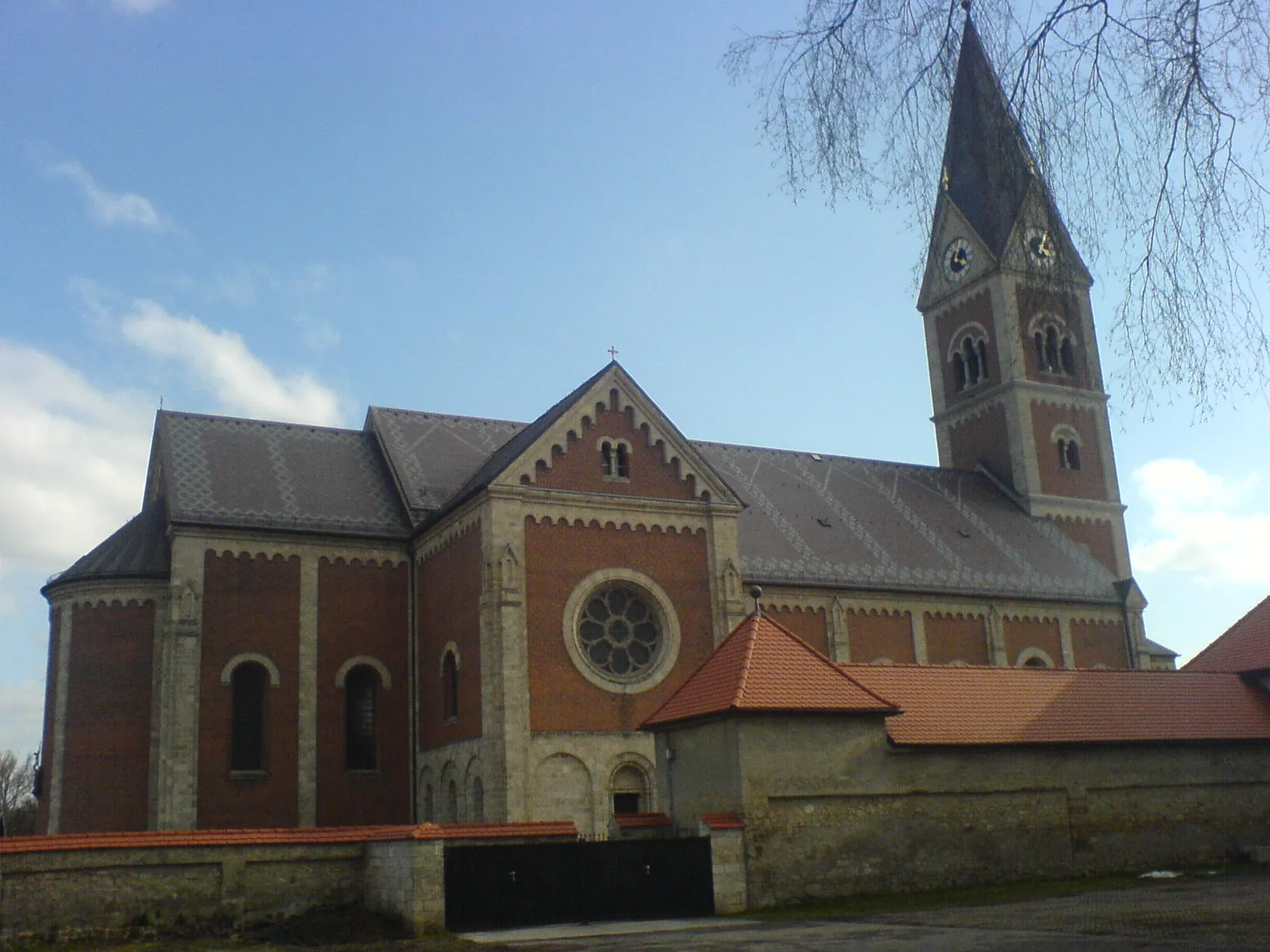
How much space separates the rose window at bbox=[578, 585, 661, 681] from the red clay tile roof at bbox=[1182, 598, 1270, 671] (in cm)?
1404

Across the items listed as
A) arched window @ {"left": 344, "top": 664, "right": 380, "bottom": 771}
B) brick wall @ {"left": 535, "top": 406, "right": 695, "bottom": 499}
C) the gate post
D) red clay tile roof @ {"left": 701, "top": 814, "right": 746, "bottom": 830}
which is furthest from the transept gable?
the gate post

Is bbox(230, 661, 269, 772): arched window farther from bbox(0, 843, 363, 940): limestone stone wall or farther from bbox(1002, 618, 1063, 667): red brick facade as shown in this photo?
bbox(1002, 618, 1063, 667): red brick facade

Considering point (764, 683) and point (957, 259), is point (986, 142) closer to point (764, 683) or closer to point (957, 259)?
point (764, 683)

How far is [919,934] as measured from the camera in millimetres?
17172

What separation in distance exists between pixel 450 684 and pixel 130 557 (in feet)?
32.1

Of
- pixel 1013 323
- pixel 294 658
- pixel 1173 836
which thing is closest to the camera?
pixel 1013 323

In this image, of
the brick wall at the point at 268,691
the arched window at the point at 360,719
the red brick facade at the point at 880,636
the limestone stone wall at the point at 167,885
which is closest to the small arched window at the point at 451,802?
the arched window at the point at 360,719

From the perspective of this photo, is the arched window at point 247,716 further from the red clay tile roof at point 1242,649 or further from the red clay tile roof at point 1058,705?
the red clay tile roof at point 1242,649

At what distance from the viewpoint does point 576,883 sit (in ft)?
75.7

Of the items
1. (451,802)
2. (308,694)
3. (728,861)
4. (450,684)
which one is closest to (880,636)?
(450,684)

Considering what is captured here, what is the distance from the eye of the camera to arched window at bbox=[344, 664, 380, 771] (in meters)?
36.0

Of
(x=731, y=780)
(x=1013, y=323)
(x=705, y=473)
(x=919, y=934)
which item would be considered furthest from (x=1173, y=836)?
(x=1013, y=323)

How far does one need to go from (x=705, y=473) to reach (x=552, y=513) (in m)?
5.05

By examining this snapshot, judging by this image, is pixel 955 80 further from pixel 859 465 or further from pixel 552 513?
pixel 859 465
